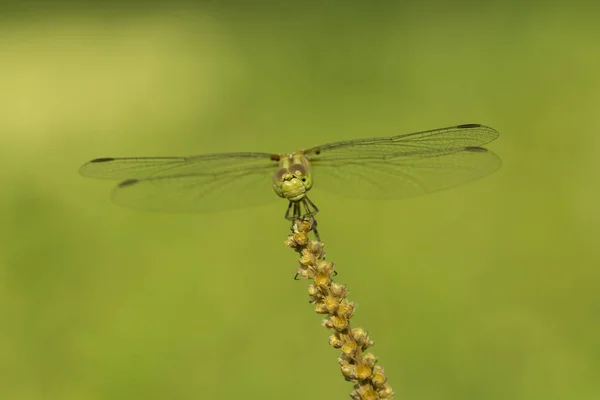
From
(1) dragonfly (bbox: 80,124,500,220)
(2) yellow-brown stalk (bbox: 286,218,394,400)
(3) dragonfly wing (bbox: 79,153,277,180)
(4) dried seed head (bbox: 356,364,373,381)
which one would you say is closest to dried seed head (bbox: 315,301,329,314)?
(2) yellow-brown stalk (bbox: 286,218,394,400)

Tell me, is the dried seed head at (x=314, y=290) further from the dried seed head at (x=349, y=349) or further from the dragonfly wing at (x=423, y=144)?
the dragonfly wing at (x=423, y=144)

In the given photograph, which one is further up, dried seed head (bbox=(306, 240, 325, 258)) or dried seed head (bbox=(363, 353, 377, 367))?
dried seed head (bbox=(306, 240, 325, 258))

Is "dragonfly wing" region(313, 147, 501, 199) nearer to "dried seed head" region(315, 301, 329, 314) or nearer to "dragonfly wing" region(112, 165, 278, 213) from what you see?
"dragonfly wing" region(112, 165, 278, 213)

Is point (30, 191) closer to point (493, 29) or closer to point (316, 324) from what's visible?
point (316, 324)

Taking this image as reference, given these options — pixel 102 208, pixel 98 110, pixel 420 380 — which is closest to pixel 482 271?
pixel 420 380

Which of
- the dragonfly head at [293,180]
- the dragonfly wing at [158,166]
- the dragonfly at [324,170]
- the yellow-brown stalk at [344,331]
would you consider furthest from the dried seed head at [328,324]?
the dragonfly wing at [158,166]

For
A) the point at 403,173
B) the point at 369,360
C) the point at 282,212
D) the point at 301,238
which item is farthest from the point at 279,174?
the point at 282,212

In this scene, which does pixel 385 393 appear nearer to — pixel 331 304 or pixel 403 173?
pixel 331 304
